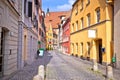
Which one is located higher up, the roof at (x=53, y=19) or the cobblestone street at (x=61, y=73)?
the roof at (x=53, y=19)

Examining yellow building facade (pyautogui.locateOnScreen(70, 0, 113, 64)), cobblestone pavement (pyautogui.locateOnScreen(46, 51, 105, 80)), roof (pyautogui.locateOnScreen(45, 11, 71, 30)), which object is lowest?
cobblestone pavement (pyautogui.locateOnScreen(46, 51, 105, 80))

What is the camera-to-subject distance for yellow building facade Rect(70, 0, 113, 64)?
20172 mm

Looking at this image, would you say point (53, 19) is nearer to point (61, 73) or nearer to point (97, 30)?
point (97, 30)

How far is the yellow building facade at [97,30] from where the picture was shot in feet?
66.2

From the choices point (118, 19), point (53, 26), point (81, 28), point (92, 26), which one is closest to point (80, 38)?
point (81, 28)

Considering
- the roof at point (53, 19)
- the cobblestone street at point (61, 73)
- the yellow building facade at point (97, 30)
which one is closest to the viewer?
the cobblestone street at point (61, 73)

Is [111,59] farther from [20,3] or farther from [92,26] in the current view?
[20,3]

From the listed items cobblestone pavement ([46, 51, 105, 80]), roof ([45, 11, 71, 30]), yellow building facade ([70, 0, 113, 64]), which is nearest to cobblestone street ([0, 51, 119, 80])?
cobblestone pavement ([46, 51, 105, 80])

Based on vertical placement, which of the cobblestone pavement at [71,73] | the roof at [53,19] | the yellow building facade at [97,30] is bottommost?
the cobblestone pavement at [71,73]

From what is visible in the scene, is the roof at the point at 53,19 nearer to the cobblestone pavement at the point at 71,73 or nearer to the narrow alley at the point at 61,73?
the narrow alley at the point at 61,73

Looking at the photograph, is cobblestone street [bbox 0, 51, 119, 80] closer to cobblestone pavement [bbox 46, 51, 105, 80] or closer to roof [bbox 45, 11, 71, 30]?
cobblestone pavement [bbox 46, 51, 105, 80]

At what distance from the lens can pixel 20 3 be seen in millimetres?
16094

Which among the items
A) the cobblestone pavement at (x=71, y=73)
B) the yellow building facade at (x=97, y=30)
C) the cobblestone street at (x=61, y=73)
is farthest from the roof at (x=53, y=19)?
the cobblestone pavement at (x=71, y=73)

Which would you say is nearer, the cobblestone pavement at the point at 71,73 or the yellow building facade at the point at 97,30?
the cobblestone pavement at the point at 71,73
